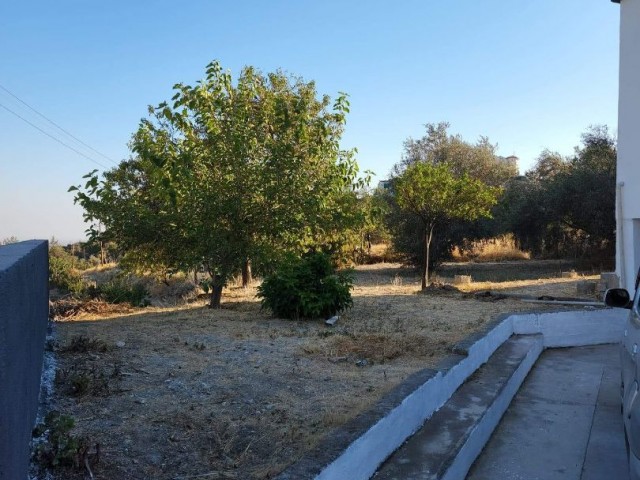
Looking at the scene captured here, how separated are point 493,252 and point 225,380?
22876 millimetres

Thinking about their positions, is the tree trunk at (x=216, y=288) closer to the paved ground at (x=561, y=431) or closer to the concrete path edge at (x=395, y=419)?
the concrete path edge at (x=395, y=419)

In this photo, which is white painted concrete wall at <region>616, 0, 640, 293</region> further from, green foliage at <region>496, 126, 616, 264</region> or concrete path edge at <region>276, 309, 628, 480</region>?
green foliage at <region>496, 126, 616, 264</region>

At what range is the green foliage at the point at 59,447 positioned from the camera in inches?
113

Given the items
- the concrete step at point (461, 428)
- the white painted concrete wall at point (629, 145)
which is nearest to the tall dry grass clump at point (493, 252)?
the white painted concrete wall at point (629, 145)

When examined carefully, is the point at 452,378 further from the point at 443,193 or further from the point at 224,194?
the point at 443,193

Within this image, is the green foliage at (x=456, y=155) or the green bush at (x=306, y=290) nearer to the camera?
the green bush at (x=306, y=290)

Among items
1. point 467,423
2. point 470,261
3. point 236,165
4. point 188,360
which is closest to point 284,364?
point 188,360

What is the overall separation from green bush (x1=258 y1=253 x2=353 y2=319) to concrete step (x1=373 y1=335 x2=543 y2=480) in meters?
2.97

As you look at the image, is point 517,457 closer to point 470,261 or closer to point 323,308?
point 323,308

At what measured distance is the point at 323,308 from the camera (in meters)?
8.75

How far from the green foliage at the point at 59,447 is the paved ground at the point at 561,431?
8.90 ft

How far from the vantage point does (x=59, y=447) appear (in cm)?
295

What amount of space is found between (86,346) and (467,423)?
152 inches

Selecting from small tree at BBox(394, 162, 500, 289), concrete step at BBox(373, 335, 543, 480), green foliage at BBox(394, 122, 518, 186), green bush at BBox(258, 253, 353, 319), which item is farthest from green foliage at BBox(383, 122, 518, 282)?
concrete step at BBox(373, 335, 543, 480)
